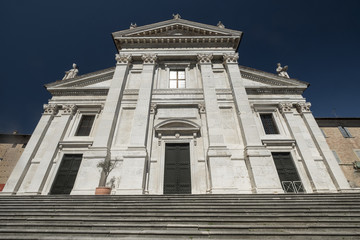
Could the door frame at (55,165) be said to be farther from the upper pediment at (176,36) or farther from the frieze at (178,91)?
the upper pediment at (176,36)

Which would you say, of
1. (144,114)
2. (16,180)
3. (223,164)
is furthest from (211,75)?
(16,180)

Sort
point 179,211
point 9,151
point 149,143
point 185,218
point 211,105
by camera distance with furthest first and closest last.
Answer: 1. point 9,151
2. point 211,105
3. point 149,143
4. point 179,211
5. point 185,218

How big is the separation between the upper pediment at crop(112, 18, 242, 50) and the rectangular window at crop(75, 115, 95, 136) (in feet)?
23.8

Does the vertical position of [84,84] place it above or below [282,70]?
below

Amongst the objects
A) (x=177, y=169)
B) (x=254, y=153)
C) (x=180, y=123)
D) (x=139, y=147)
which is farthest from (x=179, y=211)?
(x=180, y=123)

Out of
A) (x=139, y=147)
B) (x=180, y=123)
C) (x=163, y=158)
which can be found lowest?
(x=163, y=158)

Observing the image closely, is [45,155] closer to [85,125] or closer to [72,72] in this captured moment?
[85,125]

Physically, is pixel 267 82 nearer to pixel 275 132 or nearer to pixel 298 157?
pixel 275 132

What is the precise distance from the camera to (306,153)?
11383 millimetres

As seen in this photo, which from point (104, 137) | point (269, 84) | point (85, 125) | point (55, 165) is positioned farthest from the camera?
point (269, 84)

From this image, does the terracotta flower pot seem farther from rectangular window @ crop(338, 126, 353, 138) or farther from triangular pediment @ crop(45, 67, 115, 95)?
rectangular window @ crop(338, 126, 353, 138)

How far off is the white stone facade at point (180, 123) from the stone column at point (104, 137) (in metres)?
0.06

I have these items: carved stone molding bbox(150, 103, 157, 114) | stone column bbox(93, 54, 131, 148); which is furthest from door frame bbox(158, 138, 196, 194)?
stone column bbox(93, 54, 131, 148)

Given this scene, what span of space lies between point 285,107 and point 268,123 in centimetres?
184
